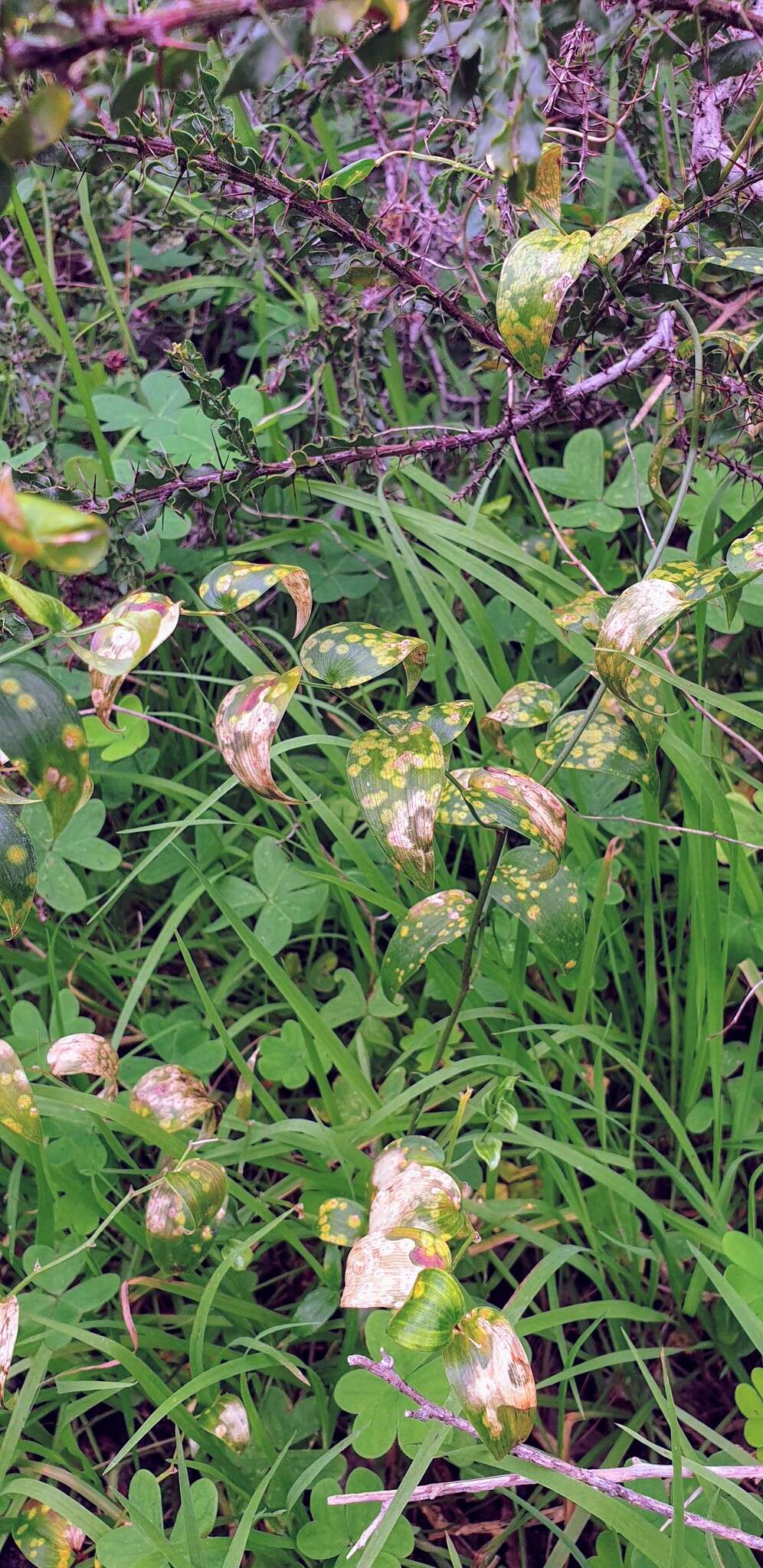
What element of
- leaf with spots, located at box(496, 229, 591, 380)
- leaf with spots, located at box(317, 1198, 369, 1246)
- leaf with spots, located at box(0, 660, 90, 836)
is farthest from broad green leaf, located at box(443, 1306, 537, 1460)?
leaf with spots, located at box(496, 229, 591, 380)

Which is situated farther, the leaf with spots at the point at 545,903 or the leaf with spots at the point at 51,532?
the leaf with spots at the point at 545,903

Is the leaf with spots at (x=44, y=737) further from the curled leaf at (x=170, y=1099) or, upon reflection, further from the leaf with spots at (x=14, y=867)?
the curled leaf at (x=170, y=1099)

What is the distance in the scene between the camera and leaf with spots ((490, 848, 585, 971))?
1086 mm

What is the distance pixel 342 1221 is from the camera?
1194 millimetres

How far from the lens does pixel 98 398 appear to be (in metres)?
2.01

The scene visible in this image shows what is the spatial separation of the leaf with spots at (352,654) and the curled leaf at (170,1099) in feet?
1.78

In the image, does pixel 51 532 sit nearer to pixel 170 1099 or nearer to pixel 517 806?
pixel 517 806

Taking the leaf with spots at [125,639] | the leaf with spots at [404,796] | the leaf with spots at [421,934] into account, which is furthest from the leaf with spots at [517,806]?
the leaf with spots at [125,639]

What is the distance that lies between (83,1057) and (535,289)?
0.92m

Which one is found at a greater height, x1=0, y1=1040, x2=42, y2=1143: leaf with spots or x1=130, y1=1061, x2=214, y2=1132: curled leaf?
x1=0, y1=1040, x2=42, y2=1143: leaf with spots

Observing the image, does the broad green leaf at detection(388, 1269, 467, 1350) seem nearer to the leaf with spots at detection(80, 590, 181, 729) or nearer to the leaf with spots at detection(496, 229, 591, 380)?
the leaf with spots at detection(80, 590, 181, 729)

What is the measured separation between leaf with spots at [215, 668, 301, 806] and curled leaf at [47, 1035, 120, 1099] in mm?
522

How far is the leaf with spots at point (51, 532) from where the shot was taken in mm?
441

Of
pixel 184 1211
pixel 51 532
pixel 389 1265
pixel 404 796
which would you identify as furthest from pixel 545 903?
pixel 51 532
